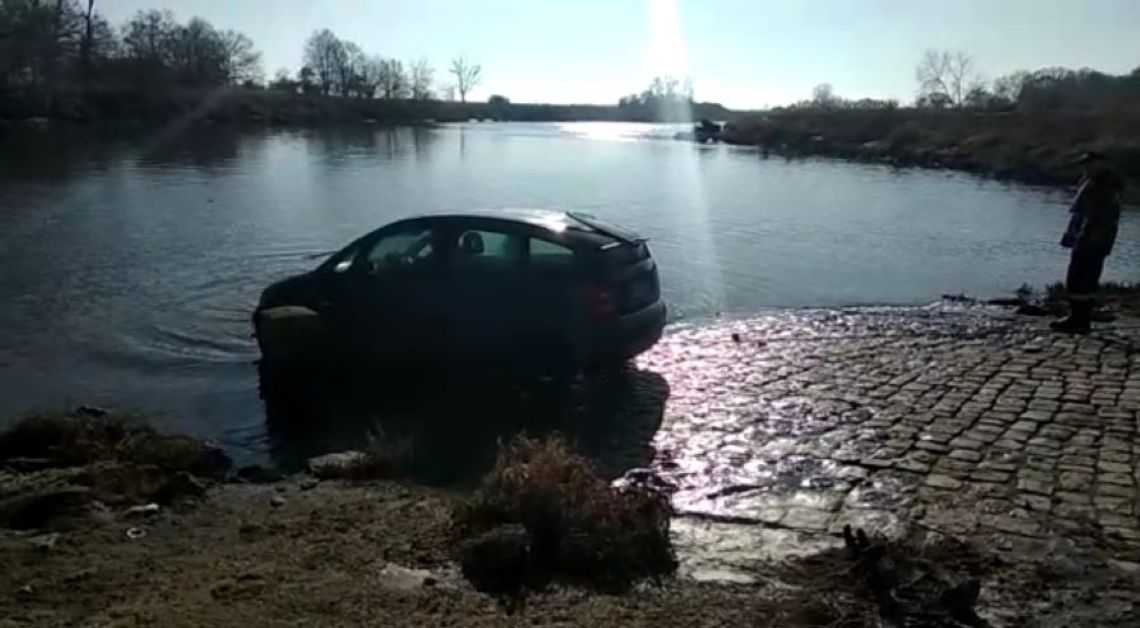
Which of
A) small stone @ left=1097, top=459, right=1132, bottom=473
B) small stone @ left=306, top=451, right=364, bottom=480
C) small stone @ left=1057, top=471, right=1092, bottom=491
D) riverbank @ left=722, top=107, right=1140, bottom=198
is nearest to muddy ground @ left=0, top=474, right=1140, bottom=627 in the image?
small stone @ left=306, top=451, right=364, bottom=480

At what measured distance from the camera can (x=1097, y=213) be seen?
14094 mm

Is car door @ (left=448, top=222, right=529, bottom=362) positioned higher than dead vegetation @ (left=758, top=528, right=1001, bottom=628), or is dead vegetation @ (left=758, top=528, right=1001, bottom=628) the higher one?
car door @ (left=448, top=222, right=529, bottom=362)

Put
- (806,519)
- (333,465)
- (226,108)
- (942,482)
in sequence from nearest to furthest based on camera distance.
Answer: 1. (806,519)
2. (942,482)
3. (333,465)
4. (226,108)

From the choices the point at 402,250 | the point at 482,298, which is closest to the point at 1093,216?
the point at 482,298

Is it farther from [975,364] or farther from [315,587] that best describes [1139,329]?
[315,587]

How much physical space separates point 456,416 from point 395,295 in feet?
4.86

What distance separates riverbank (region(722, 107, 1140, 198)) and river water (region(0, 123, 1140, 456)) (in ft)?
14.1

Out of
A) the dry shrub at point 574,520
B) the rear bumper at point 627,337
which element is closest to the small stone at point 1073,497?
the dry shrub at point 574,520

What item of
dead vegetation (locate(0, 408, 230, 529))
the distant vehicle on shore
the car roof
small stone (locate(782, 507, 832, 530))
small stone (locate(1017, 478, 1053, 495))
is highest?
the car roof

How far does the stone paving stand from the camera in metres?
6.11

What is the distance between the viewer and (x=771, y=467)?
7.11m

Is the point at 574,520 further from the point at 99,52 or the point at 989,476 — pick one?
the point at 99,52

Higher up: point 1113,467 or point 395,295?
point 395,295

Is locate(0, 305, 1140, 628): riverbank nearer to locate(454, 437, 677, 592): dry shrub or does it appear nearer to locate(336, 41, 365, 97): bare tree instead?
locate(454, 437, 677, 592): dry shrub
